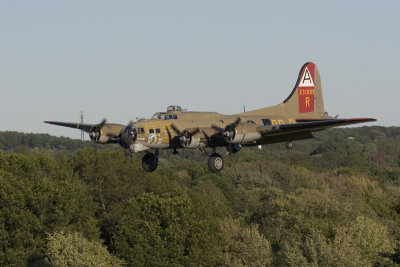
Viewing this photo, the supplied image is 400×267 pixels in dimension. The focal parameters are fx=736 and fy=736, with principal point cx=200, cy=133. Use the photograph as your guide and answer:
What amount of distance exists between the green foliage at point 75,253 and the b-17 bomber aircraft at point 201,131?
149ft

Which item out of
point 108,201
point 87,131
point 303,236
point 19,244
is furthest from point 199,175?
point 87,131

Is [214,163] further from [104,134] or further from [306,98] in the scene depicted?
[306,98]

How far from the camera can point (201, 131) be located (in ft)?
153

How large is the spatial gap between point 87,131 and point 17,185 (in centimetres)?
5799

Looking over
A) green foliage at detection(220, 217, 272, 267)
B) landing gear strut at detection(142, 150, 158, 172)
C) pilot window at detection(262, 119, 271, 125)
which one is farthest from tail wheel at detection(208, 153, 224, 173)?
green foliage at detection(220, 217, 272, 267)

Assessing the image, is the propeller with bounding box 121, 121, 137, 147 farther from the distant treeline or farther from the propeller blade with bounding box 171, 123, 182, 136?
the distant treeline

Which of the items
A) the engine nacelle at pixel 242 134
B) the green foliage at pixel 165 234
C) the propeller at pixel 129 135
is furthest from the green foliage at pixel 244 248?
the propeller at pixel 129 135

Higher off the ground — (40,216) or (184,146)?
(184,146)

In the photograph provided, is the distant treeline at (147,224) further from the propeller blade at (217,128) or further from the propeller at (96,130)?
the propeller blade at (217,128)

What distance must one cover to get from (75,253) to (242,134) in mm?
54464

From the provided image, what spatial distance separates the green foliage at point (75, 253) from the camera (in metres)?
95.1

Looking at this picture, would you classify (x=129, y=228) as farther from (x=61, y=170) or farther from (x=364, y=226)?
(x=364, y=226)

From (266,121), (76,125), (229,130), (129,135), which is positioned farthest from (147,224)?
(129,135)

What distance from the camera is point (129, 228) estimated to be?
99875mm
